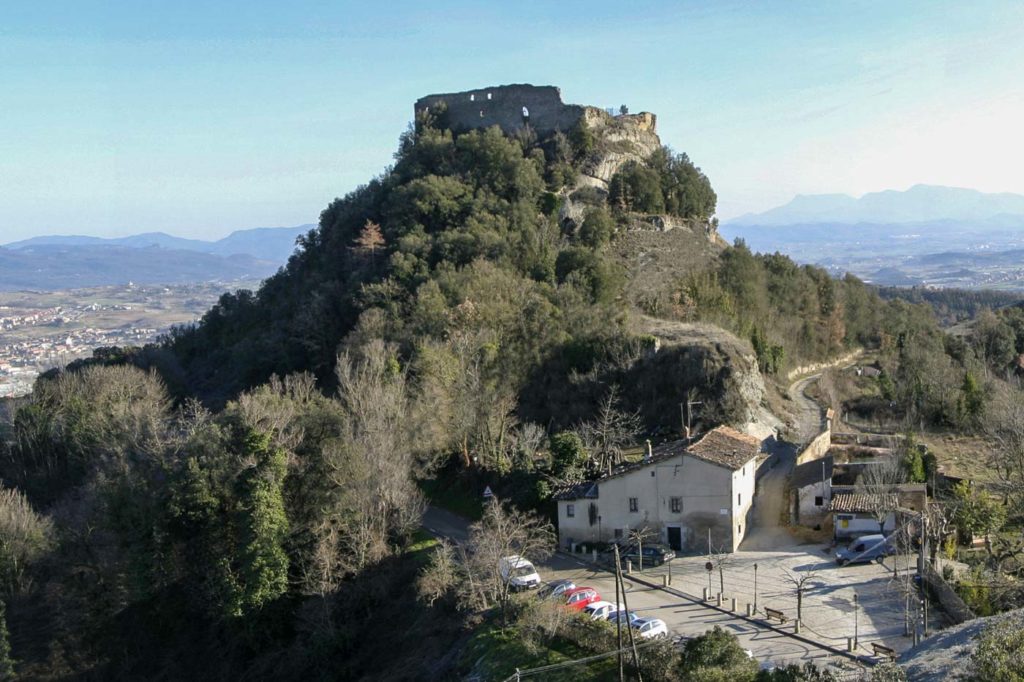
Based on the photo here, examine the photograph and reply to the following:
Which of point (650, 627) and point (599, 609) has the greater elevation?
point (650, 627)

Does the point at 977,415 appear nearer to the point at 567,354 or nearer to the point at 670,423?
the point at 670,423

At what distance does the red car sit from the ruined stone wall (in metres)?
37.0

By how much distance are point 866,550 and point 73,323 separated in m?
160

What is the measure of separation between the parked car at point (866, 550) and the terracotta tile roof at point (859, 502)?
1029 millimetres

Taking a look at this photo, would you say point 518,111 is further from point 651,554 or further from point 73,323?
point 73,323

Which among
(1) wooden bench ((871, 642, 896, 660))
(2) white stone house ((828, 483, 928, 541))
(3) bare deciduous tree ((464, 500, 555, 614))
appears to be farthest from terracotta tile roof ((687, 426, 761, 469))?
(1) wooden bench ((871, 642, 896, 660))

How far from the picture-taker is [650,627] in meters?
19.2

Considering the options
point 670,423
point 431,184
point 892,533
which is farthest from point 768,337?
point 892,533

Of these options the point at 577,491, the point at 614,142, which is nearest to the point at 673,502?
the point at 577,491

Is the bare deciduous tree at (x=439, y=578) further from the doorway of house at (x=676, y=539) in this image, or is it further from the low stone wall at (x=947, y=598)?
the low stone wall at (x=947, y=598)

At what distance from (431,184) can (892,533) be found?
32116mm

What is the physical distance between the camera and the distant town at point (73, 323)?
112 meters

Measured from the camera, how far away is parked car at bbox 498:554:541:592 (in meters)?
22.4

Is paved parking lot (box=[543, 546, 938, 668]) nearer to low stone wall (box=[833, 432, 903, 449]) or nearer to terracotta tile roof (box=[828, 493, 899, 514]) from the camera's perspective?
terracotta tile roof (box=[828, 493, 899, 514])
